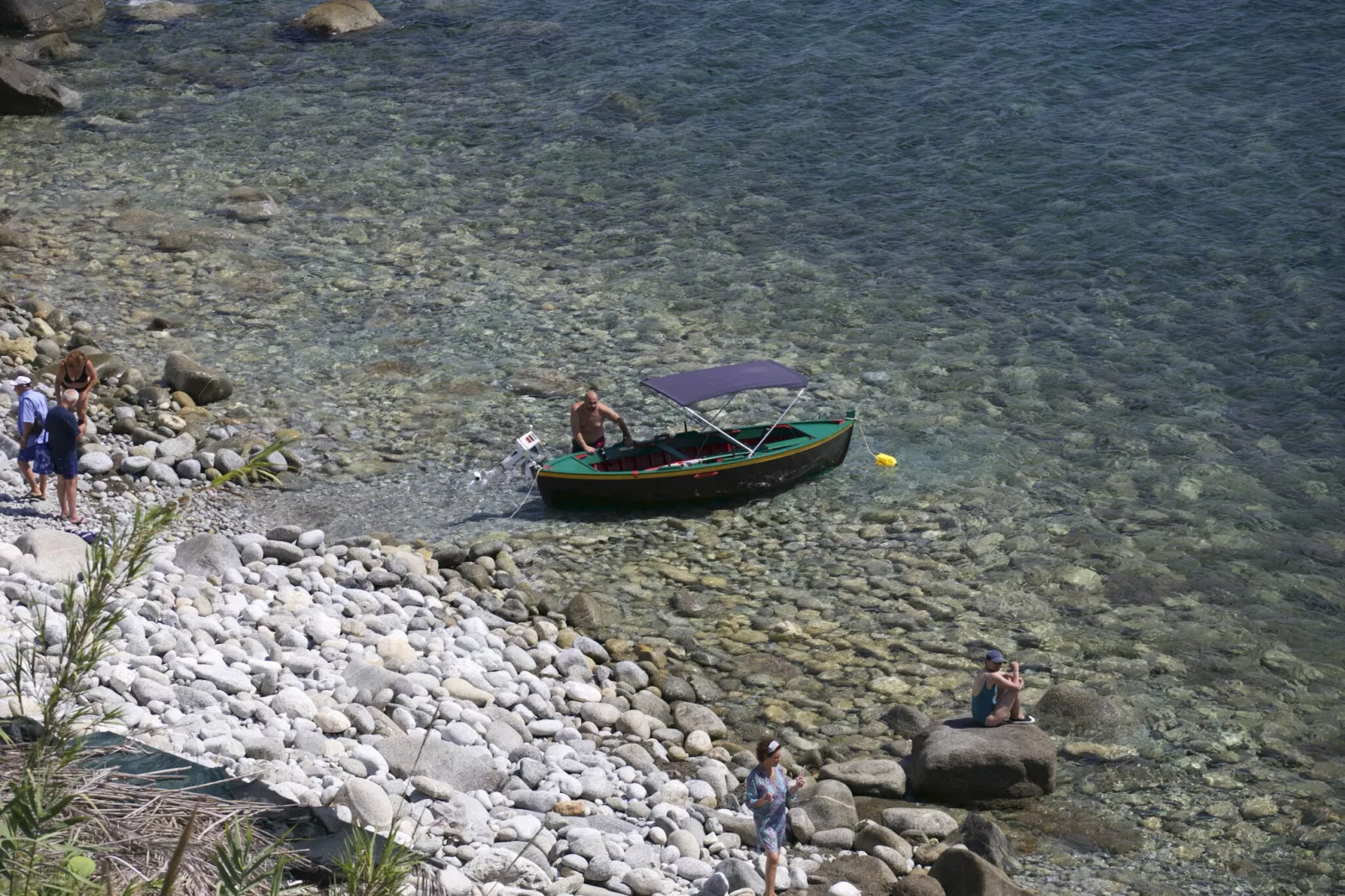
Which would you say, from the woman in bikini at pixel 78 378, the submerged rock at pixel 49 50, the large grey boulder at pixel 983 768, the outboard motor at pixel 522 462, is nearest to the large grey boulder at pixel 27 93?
the submerged rock at pixel 49 50

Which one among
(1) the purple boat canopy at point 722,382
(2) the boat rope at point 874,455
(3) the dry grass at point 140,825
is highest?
(3) the dry grass at point 140,825

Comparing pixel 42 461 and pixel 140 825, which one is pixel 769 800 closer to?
pixel 140 825

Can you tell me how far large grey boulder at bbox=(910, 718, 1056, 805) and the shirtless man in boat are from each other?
7080mm

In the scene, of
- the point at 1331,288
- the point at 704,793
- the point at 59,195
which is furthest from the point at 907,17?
the point at 704,793

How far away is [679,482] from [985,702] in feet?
18.8

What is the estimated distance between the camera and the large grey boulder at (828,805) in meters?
11.4

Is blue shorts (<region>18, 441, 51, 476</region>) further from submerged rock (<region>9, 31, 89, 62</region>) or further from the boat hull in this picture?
submerged rock (<region>9, 31, 89, 62</region>)

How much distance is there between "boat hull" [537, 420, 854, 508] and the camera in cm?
1706

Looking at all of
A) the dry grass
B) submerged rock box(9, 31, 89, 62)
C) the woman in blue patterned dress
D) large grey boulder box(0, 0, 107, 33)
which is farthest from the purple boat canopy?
large grey boulder box(0, 0, 107, 33)

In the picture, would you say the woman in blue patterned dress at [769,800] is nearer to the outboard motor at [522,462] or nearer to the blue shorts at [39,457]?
the outboard motor at [522,462]

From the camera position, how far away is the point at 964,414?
20.3 m

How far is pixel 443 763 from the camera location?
35.0 feet

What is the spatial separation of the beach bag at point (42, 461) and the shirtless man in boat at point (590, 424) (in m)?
6.55

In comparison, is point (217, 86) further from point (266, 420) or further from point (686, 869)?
point (686, 869)
